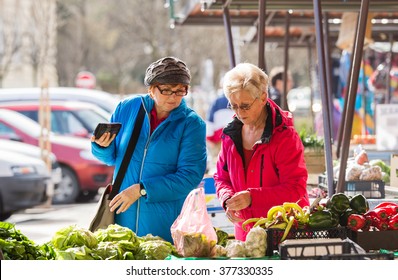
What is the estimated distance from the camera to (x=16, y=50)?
39.0 m

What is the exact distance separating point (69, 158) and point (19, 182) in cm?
334

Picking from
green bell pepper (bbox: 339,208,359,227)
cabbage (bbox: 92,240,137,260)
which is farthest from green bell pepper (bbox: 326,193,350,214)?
cabbage (bbox: 92,240,137,260)

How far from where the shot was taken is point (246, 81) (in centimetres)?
510

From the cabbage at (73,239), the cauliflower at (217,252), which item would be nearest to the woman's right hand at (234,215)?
the cauliflower at (217,252)

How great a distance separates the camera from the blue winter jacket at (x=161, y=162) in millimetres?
5715

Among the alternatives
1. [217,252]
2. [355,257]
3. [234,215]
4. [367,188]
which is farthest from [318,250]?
[367,188]

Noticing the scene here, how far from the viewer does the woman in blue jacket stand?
5.63 metres

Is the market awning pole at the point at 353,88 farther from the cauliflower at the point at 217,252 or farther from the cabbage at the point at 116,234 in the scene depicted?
the cauliflower at the point at 217,252

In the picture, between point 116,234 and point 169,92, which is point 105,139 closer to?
point 169,92

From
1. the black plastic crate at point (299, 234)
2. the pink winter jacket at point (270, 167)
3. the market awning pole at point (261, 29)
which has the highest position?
the market awning pole at point (261, 29)

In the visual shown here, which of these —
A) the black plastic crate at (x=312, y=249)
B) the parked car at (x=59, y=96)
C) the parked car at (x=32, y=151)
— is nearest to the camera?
the black plastic crate at (x=312, y=249)

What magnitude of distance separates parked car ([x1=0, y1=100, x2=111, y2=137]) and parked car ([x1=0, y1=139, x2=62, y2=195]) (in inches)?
35.6

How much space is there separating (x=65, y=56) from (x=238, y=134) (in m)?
48.2
